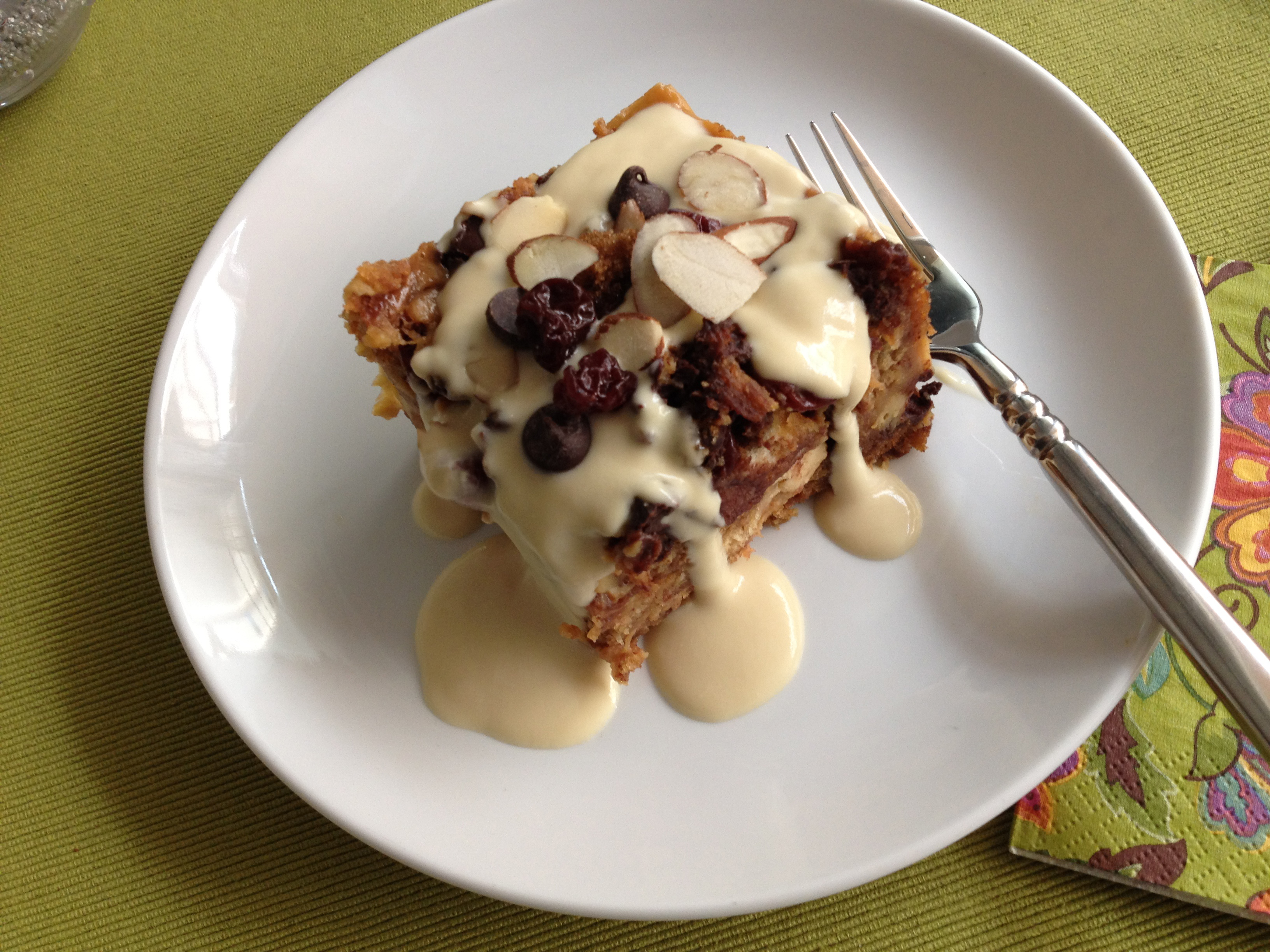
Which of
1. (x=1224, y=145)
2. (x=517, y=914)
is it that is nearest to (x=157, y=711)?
(x=517, y=914)

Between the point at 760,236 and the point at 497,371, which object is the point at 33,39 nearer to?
the point at 497,371

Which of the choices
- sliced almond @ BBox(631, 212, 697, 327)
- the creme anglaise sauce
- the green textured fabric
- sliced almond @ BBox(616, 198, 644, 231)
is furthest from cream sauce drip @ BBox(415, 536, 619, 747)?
sliced almond @ BBox(616, 198, 644, 231)

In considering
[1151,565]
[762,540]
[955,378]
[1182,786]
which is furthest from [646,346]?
[1182,786]

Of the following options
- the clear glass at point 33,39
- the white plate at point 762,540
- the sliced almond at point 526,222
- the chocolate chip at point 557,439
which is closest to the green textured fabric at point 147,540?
the clear glass at point 33,39

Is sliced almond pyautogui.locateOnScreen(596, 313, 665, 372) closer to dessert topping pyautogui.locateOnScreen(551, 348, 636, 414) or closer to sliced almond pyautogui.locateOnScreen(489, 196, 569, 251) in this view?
dessert topping pyautogui.locateOnScreen(551, 348, 636, 414)

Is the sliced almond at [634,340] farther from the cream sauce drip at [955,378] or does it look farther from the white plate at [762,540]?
the cream sauce drip at [955,378]

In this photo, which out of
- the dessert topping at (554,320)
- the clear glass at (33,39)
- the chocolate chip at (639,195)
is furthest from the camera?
the clear glass at (33,39)
